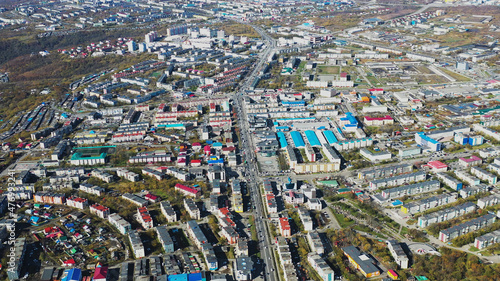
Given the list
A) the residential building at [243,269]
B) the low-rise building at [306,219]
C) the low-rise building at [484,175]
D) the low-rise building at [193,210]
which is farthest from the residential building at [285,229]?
the low-rise building at [484,175]

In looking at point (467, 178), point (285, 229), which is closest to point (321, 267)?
point (285, 229)

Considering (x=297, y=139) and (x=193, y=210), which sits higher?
(x=297, y=139)

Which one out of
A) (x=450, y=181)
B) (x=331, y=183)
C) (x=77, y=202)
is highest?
(x=450, y=181)

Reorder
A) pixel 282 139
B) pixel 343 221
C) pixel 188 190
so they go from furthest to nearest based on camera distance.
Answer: pixel 282 139, pixel 188 190, pixel 343 221

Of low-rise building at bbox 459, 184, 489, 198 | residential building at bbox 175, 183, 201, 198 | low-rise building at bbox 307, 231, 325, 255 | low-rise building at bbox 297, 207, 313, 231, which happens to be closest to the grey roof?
low-rise building at bbox 307, 231, 325, 255

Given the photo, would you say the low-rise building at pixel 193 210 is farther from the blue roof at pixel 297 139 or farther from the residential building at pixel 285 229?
the blue roof at pixel 297 139

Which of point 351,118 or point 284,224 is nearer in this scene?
point 284,224

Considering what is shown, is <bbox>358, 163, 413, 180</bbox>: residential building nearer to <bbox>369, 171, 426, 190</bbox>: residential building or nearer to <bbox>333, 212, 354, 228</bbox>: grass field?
<bbox>369, 171, 426, 190</bbox>: residential building

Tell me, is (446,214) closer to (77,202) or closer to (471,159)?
(471,159)

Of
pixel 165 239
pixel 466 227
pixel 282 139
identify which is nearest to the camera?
pixel 165 239
